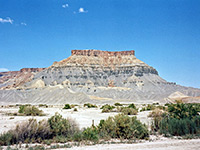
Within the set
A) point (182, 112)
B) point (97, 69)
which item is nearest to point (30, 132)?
point (182, 112)

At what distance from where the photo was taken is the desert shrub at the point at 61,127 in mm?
11680

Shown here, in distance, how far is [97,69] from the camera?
126m

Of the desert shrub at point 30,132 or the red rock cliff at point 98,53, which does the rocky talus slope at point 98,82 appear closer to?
the red rock cliff at point 98,53

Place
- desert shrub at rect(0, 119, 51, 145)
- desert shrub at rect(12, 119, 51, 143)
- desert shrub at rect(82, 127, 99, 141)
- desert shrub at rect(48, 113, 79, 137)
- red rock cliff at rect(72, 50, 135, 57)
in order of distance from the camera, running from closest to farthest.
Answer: desert shrub at rect(0, 119, 51, 145), desert shrub at rect(12, 119, 51, 143), desert shrub at rect(82, 127, 99, 141), desert shrub at rect(48, 113, 79, 137), red rock cliff at rect(72, 50, 135, 57)

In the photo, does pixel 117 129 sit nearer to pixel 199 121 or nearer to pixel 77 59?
pixel 199 121

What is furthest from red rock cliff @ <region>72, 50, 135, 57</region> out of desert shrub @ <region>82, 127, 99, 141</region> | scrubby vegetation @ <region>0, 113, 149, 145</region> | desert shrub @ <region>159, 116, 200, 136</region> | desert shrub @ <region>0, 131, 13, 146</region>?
desert shrub @ <region>0, 131, 13, 146</region>

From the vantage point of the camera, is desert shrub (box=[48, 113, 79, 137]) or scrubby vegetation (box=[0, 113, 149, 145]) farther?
desert shrub (box=[48, 113, 79, 137])

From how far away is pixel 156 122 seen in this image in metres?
14.5

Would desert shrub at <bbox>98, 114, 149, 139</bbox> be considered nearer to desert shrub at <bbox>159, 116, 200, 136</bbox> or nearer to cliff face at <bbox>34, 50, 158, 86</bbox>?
desert shrub at <bbox>159, 116, 200, 136</bbox>

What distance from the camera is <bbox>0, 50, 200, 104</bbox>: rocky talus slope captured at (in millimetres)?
84000

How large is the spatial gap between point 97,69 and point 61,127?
114533 mm

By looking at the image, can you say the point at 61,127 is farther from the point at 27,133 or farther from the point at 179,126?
the point at 179,126

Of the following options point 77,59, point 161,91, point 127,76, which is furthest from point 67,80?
point 161,91

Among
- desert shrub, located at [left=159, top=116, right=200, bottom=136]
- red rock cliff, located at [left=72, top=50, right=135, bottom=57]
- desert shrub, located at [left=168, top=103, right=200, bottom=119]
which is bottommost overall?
desert shrub, located at [left=159, top=116, right=200, bottom=136]
